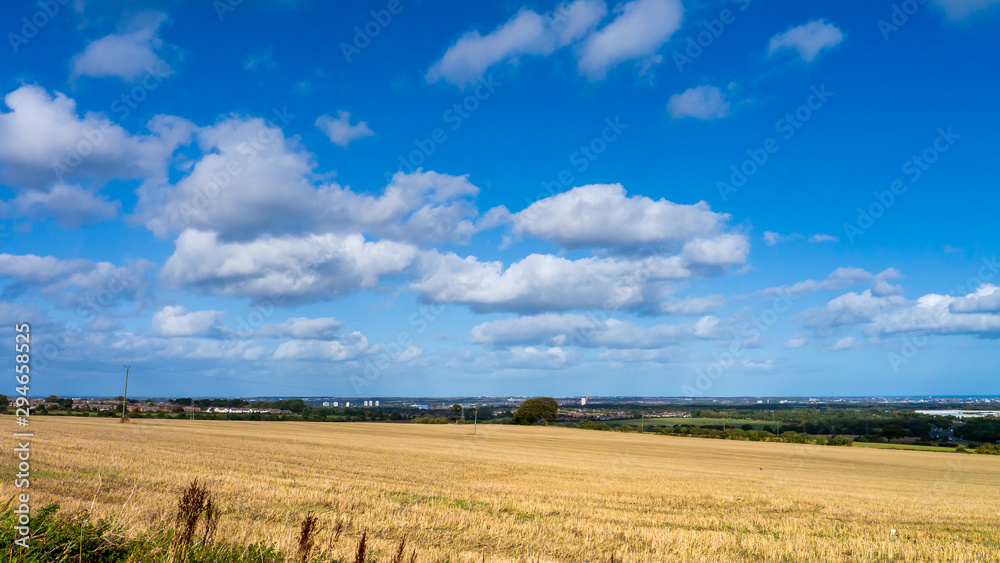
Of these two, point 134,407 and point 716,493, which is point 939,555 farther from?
point 134,407

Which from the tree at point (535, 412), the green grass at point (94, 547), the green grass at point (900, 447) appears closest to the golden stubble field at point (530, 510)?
the green grass at point (94, 547)

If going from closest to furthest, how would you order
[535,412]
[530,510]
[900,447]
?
[530,510] < [900,447] < [535,412]

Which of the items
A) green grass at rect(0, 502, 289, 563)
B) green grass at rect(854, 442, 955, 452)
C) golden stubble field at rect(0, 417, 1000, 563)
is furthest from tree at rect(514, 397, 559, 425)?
green grass at rect(0, 502, 289, 563)

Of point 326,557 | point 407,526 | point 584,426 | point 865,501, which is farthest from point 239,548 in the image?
point 584,426

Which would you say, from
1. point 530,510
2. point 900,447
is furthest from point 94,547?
point 900,447

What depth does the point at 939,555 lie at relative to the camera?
12.9m

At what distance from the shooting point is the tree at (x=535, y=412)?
5384 inches

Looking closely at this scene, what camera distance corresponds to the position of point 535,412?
138m

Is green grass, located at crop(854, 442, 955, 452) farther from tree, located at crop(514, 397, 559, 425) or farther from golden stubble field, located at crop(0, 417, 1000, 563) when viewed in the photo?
golden stubble field, located at crop(0, 417, 1000, 563)

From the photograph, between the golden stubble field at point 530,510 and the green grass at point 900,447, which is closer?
the golden stubble field at point 530,510

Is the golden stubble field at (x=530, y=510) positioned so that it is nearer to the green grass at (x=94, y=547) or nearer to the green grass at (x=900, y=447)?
the green grass at (x=94, y=547)

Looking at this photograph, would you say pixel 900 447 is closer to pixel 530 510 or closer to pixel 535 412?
pixel 535 412

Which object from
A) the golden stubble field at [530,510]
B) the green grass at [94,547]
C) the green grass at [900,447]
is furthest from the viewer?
the green grass at [900,447]

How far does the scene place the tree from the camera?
449 feet
